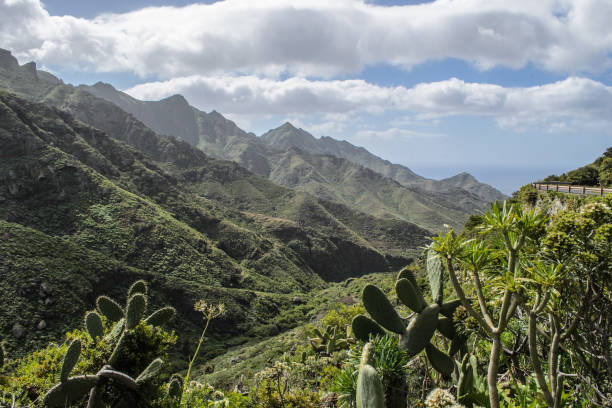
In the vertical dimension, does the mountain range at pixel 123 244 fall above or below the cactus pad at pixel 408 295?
below

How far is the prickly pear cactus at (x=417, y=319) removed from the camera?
4.74m

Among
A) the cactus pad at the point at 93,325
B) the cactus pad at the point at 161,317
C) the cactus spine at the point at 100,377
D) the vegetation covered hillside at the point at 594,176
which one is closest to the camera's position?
the cactus spine at the point at 100,377

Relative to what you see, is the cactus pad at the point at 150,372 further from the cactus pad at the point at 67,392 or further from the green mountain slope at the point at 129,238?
the green mountain slope at the point at 129,238

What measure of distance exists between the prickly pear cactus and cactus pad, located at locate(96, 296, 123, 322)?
5.39 m

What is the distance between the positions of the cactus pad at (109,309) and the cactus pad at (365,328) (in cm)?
530

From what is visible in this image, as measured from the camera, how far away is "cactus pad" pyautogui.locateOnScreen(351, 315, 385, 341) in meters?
5.32

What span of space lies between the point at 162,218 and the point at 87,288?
30.9 m

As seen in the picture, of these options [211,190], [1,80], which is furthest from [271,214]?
[1,80]

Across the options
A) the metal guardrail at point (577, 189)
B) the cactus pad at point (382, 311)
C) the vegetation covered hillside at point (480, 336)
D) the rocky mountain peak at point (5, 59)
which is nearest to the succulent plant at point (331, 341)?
the vegetation covered hillside at point (480, 336)

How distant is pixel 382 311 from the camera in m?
5.19

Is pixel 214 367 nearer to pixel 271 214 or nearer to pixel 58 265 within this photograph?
pixel 58 265

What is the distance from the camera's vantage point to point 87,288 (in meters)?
42.3

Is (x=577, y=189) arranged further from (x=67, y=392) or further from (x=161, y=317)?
(x=67, y=392)

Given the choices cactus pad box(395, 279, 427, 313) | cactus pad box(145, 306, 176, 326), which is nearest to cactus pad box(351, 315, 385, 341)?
cactus pad box(395, 279, 427, 313)
